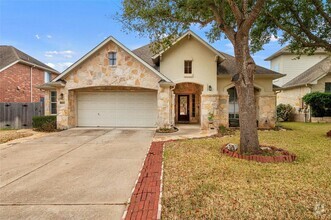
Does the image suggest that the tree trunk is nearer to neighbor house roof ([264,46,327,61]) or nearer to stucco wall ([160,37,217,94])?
stucco wall ([160,37,217,94])

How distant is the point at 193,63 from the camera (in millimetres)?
14375

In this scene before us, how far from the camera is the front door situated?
18.0 metres

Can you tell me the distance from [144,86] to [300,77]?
19.5 m

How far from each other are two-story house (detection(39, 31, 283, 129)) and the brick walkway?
742 centimetres

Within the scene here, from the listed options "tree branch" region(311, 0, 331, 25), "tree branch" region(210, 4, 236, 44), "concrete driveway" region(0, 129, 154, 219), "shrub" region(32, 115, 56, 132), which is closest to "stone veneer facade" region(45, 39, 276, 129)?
"shrub" region(32, 115, 56, 132)

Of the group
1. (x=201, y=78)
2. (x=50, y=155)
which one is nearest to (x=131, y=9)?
(x=201, y=78)

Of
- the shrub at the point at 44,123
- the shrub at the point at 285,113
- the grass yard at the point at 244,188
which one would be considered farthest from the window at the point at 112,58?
the shrub at the point at 285,113

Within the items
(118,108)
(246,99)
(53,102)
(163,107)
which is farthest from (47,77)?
(246,99)

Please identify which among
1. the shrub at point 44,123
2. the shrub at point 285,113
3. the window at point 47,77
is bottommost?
the shrub at point 44,123

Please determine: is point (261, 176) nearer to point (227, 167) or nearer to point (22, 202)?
point (227, 167)

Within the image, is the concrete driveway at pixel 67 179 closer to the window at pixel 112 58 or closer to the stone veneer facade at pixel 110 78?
the stone veneer facade at pixel 110 78

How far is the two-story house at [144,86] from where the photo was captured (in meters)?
13.2

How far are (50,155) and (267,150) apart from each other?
784 centimetres

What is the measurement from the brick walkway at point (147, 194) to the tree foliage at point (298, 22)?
9.96 meters
